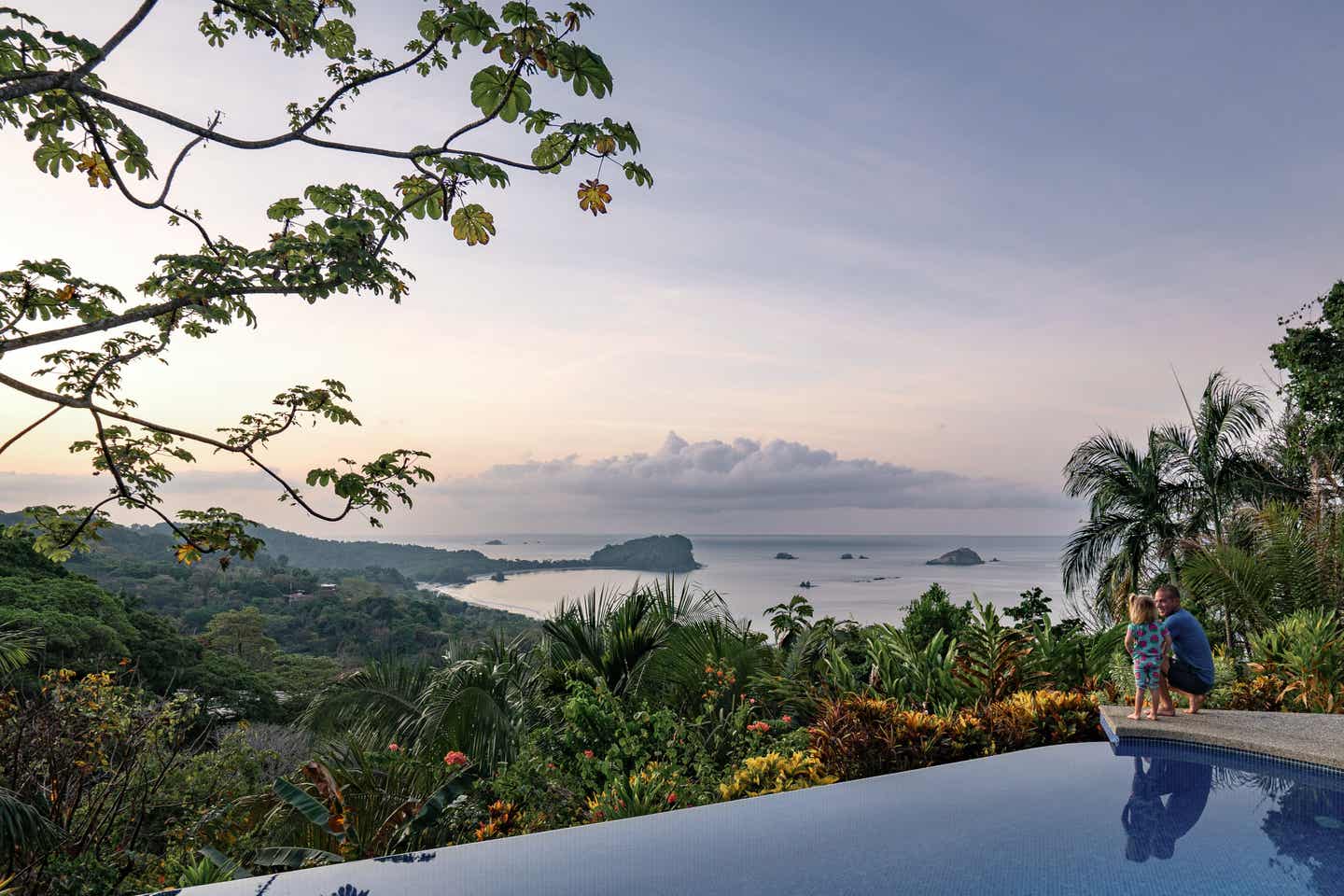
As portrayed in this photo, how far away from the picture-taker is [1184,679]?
256 inches

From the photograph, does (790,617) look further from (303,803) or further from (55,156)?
(55,156)

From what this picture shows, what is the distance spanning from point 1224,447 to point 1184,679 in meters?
9.06

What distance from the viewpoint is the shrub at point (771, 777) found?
5227mm

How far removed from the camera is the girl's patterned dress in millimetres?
6254

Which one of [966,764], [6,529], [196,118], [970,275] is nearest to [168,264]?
[196,118]

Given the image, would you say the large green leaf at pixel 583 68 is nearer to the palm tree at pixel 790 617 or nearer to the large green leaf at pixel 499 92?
the large green leaf at pixel 499 92

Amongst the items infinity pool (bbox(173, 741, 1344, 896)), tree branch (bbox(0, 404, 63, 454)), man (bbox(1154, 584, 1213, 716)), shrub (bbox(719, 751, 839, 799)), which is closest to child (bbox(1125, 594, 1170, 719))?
man (bbox(1154, 584, 1213, 716))

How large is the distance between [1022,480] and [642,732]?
28.6 metres

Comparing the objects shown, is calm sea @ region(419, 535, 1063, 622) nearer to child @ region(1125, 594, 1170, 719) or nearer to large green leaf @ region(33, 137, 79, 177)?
child @ region(1125, 594, 1170, 719)

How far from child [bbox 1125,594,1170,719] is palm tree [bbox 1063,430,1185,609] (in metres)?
8.33

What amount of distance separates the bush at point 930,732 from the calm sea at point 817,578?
1.47m

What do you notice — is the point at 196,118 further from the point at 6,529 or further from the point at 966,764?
the point at 966,764

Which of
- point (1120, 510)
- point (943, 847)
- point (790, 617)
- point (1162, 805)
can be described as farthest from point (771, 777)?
point (1120, 510)

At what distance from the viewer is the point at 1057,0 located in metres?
9.74
